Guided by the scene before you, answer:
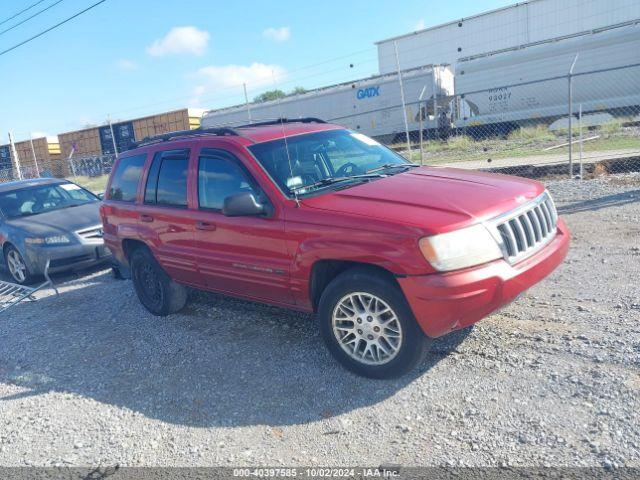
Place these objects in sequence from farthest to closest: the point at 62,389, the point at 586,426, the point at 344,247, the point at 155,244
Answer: the point at 155,244, the point at 62,389, the point at 344,247, the point at 586,426

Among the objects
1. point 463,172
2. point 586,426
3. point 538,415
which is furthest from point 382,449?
point 463,172

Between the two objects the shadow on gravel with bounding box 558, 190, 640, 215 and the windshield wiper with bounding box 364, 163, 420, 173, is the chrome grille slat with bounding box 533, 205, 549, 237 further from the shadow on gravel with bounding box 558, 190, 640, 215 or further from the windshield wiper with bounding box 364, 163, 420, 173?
the shadow on gravel with bounding box 558, 190, 640, 215

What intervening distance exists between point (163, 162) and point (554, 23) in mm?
37548

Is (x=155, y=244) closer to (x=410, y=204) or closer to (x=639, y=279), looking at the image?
(x=410, y=204)

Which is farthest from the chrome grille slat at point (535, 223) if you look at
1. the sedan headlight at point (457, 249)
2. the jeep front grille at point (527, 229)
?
the sedan headlight at point (457, 249)

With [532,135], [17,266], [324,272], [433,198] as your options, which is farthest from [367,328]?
[532,135]

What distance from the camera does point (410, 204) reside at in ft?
12.2

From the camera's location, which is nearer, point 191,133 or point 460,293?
point 460,293

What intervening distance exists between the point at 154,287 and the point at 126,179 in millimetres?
1260

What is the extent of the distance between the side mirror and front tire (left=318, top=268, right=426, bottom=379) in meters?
0.84

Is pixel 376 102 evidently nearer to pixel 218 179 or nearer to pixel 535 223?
pixel 218 179

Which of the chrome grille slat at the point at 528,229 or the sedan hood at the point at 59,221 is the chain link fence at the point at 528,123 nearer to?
the sedan hood at the point at 59,221

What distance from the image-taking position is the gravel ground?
3102 millimetres

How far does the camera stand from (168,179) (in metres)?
5.28
